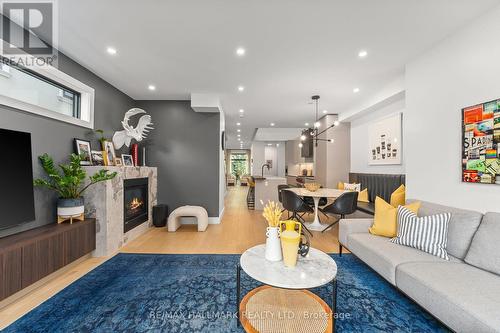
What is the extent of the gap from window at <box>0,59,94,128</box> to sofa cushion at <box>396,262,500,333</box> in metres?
4.06

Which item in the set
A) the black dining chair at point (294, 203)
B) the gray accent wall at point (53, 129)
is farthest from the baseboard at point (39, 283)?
the black dining chair at point (294, 203)

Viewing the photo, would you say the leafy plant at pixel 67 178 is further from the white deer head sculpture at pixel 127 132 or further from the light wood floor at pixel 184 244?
the white deer head sculpture at pixel 127 132

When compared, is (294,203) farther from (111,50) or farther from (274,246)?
(111,50)

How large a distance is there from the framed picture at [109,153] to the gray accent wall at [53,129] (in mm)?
131

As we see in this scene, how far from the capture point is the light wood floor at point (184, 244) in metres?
1.89

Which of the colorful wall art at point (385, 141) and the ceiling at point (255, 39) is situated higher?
the ceiling at point (255, 39)

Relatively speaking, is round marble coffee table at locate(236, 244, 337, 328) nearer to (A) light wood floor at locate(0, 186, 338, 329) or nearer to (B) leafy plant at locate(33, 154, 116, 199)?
(A) light wood floor at locate(0, 186, 338, 329)

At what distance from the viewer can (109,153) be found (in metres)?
3.60

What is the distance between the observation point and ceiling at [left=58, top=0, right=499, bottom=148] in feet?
6.53

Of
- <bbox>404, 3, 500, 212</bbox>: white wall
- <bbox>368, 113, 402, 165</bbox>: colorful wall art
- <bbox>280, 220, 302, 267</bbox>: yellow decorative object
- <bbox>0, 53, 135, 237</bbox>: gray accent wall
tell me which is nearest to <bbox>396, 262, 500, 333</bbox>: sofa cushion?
<bbox>404, 3, 500, 212</bbox>: white wall

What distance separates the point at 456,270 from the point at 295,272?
135 centimetres

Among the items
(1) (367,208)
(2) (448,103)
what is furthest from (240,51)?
(1) (367,208)

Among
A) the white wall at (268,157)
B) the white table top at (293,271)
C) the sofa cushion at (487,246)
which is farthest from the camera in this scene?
the white wall at (268,157)

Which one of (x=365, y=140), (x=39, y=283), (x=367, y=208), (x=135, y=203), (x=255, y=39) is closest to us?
(x=39, y=283)
